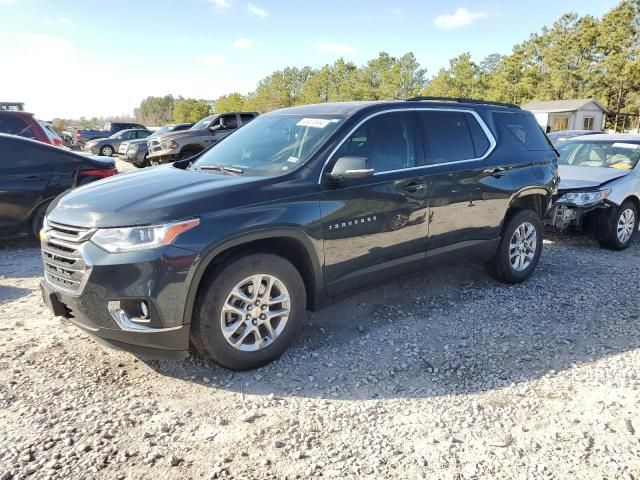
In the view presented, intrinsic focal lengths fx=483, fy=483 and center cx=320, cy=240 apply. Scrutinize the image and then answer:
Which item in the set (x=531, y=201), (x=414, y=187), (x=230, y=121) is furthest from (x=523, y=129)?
(x=230, y=121)

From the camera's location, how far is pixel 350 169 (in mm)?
3371

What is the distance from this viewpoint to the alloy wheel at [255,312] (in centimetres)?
317

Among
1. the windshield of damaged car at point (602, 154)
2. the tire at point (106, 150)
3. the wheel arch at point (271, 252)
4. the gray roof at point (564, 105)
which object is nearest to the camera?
the wheel arch at point (271, 252)

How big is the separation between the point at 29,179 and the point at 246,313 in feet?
15.4

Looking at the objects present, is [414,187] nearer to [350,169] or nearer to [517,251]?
[350,169]

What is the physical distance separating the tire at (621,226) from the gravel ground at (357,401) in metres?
2.32

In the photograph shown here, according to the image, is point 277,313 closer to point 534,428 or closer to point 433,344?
point 433,344

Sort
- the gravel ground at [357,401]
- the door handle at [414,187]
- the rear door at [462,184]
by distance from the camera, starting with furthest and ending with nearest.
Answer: the rear door at [462,184] → the door handle at [414,187] → the gravel ground at [357,401]

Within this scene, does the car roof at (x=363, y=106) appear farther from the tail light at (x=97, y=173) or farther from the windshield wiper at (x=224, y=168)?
the tail light at (x=97, y=173)

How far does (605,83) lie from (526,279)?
55534 millimetres

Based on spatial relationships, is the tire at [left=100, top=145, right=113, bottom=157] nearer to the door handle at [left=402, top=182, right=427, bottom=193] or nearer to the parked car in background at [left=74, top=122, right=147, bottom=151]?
the parked car in background at [left=74, top=122, right=147, bottom=151]

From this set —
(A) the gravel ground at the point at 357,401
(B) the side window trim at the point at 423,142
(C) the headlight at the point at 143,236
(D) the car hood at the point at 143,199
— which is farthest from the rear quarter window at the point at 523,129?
(C) the headlight at the point at 143,236

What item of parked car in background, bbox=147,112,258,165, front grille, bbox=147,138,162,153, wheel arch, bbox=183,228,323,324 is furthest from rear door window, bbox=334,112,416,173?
front grille, bbox=147,138,162,153

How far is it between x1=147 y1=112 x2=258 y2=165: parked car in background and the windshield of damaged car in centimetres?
825
